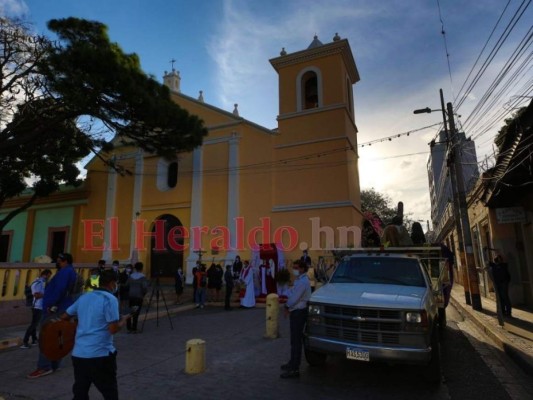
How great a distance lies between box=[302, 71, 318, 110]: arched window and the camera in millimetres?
22125

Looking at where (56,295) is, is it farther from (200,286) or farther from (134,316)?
(200,286)

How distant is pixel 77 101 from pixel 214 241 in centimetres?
1040

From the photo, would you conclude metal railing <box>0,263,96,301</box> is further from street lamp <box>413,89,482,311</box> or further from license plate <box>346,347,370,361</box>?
street lamp <box>413,89,482,311</box>

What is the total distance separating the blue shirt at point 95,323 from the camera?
394cm

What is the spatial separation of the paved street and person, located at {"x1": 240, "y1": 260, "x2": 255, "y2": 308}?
21.7 feet

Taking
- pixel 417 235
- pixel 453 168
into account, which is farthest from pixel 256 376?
pixel 453 168

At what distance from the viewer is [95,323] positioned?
158 inches

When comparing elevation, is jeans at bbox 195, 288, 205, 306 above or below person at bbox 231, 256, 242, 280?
below

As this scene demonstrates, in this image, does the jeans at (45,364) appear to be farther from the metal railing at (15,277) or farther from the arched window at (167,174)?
the arched window at (167,174)

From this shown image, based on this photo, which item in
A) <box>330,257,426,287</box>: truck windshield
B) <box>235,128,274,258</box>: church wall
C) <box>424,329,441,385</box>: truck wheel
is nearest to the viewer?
<box>424,329,441,385</box>: truck wheel

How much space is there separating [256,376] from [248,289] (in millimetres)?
9859

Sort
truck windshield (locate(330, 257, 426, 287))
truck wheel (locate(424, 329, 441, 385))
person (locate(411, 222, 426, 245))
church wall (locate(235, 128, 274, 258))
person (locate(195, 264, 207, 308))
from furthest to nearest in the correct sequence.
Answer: church wall (locate(235, 128, 274, 258)), person (locate(195, 264, 207, 308)), person (locate(411, 222, 426, 245)), truck windshield (locate(330, 257, 426, 287)), truck wheel (locate(424, 329, 441, 385))

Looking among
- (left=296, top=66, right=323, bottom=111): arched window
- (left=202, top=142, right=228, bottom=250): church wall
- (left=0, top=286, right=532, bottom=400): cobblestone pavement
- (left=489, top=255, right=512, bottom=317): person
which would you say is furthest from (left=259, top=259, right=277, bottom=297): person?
(left=296, top=66, right=323, bottom=111): arched window

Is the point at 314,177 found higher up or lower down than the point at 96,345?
higher up
